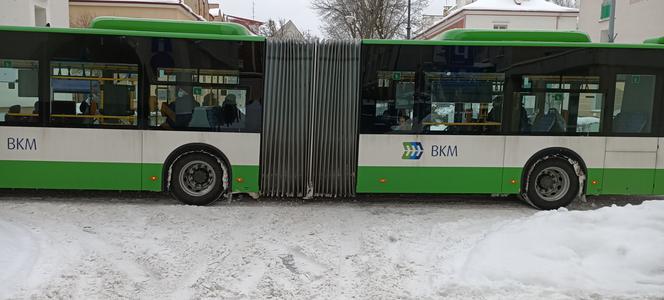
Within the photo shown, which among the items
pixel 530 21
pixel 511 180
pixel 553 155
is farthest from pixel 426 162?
pixel 530 21

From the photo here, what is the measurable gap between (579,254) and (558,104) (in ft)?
12.6

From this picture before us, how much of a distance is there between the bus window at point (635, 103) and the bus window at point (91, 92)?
7.93m

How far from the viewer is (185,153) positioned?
30.5 ft

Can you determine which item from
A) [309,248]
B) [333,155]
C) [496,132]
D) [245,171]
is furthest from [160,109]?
[496,132]

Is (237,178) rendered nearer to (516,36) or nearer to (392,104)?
(392,104)

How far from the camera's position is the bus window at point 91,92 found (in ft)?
29.6

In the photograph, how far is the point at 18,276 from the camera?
555 cm

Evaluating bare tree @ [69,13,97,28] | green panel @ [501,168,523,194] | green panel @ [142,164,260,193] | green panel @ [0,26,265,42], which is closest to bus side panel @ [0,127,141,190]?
green panel @ [142,164,260,193]

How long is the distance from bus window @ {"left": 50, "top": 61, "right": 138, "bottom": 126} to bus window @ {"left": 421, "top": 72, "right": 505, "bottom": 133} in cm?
478

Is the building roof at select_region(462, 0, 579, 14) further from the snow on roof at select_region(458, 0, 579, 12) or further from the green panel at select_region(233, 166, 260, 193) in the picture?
the green panel at select_region(233, 166, 260, 193)

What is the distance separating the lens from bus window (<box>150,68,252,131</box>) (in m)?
9.17

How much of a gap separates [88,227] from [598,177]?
7.96 metres

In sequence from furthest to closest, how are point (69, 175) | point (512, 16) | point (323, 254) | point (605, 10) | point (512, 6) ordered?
1. point (512, 6)
2. point (512, 16)
3. point (605, 10)
4. point (69, 175)
5. point (323, 254)

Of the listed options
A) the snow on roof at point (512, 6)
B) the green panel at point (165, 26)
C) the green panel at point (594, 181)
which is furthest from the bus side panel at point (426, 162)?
the snow on roof at point (512, 6)
